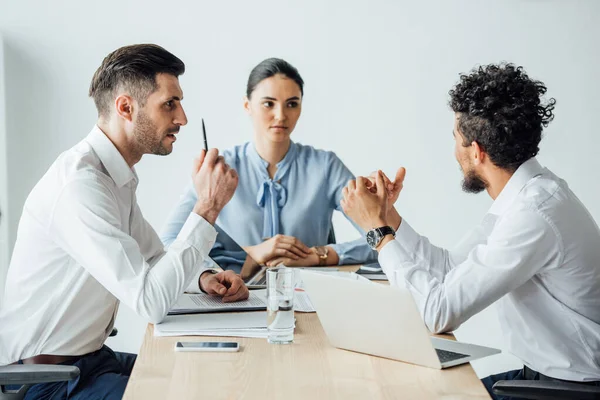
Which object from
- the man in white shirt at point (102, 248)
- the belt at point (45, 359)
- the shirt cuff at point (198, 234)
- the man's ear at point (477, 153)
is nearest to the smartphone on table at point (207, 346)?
the man in white shirt at point (102, 248)

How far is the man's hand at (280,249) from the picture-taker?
2469 millimetres

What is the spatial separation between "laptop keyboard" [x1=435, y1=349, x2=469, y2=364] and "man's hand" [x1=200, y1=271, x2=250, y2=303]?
0.57m

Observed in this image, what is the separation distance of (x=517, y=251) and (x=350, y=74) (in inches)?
95.8

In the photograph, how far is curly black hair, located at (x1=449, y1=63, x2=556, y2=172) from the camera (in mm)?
1871

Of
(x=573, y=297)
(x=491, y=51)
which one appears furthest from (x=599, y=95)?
(x=573, y=297)

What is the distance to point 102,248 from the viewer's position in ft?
5.51

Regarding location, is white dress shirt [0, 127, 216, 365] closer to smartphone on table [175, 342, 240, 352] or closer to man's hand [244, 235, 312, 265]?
smartphone on table [175, 342, 240, 352]

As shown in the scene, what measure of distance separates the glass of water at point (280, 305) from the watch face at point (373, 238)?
11.5 inches

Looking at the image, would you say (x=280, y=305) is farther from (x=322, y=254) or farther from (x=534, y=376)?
(x=322, y=254)

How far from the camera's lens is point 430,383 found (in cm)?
137

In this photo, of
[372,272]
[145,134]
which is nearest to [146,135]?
[145,134]

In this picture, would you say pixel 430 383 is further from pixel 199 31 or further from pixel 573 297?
pixel 199 31

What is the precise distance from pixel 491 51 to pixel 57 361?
293cm

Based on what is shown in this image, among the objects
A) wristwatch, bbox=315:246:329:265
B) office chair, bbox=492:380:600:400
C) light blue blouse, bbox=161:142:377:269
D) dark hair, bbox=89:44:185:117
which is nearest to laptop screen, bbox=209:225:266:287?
light blue blouse, bbox=161:142:377:269
